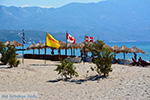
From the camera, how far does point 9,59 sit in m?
15.7

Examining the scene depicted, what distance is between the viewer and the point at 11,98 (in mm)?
6992

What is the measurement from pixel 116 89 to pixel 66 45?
13.5m

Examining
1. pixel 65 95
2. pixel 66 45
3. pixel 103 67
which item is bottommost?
pixel 65 95

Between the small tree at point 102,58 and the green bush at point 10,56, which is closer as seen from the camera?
the small tree at point 102,58

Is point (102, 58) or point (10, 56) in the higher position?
point (10, 56)

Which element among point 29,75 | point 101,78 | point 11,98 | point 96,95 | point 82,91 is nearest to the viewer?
point 11,98

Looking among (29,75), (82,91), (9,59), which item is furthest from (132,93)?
(9,59)

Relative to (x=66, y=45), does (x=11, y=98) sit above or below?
below

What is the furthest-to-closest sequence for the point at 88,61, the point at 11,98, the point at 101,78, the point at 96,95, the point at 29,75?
the point at 88,61
the point at 29,75
the point at 101,78
the point at 96,95
the point at 11,98

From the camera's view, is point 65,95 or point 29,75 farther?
point 29,75

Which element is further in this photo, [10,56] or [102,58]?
[10,56]

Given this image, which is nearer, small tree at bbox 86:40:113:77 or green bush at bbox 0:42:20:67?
small tree at bbox 86:40:113:77

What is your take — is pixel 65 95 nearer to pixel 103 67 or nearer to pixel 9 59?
pixel 103 67

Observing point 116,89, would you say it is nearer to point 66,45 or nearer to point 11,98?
point 11,98
